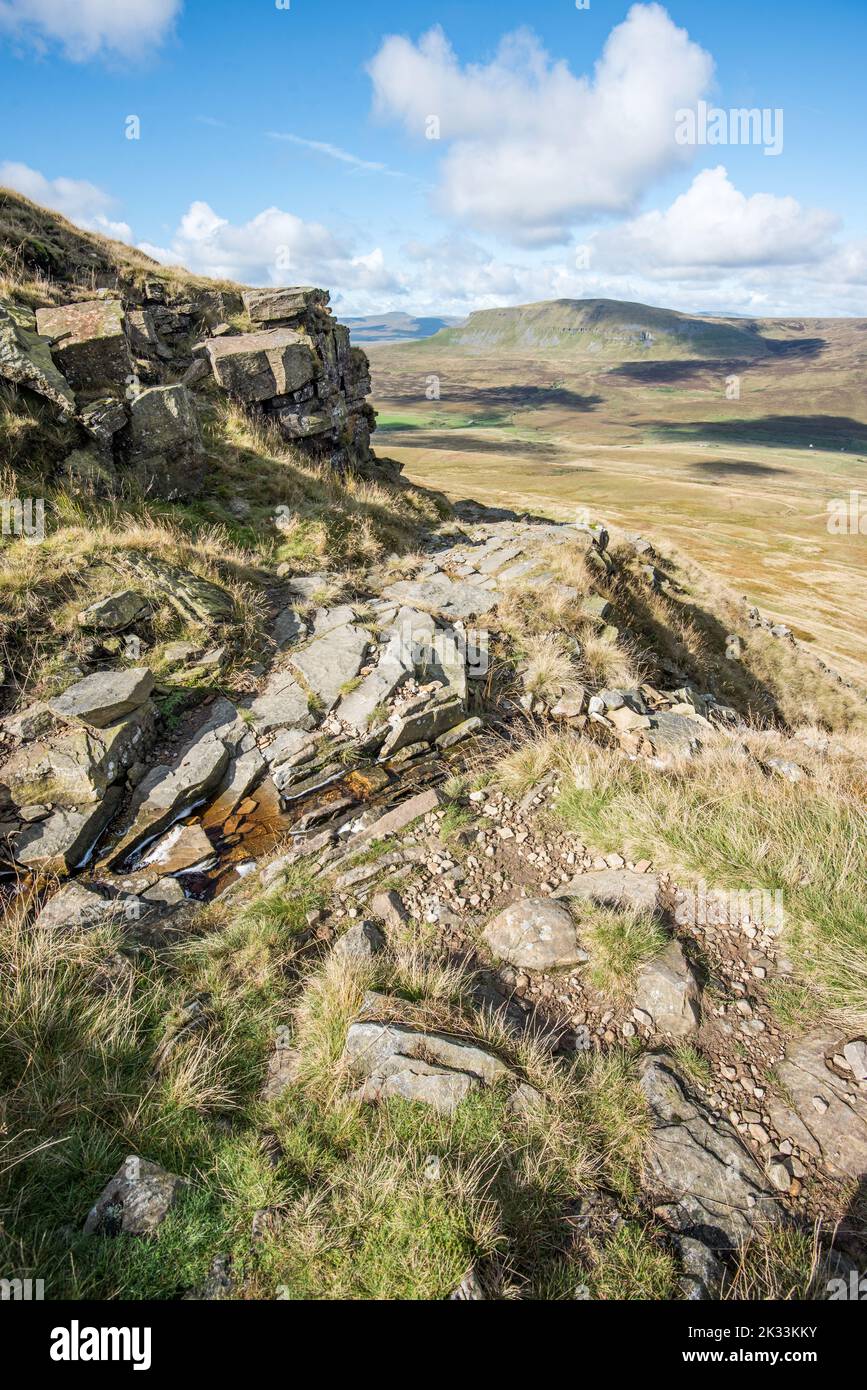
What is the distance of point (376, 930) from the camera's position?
5.15 meters

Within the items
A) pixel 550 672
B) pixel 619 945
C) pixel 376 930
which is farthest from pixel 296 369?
pixel 619 945

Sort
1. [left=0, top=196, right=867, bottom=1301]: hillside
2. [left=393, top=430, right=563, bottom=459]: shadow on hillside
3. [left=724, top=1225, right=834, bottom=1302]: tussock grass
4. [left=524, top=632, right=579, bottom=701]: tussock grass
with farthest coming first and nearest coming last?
1. [left=393, top=430, right=563, bottom=459]: shadow on hillside
2. [left=524, top=632, right=579, bottom=701]: tussock grass
3. [left=0, top=196, right=867, bottom=1301]: hillside
4. [left=724, top=1225, right=834, bottom=1302]: tussock grass

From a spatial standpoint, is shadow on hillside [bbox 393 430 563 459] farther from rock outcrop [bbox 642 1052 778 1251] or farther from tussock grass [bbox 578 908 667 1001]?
rock outcrop [bbox 642 1052 778 1251]

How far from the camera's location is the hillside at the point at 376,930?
3.09m

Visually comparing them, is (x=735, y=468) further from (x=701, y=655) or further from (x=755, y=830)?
(x=755, y=830)

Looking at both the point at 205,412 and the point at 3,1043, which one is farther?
the point at 205,412

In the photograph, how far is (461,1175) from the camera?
10.3 feet

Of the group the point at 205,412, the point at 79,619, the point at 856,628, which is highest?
the point at 205,412

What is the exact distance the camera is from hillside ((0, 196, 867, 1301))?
122 inches

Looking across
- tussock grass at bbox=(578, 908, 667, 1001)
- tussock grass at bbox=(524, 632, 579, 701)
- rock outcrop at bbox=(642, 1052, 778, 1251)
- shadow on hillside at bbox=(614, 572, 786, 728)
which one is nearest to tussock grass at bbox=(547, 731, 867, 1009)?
tussock grass at bbox=(578, 908, 667, 1001)

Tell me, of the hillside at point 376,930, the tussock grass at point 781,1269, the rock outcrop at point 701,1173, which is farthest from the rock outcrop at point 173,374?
the tussock grass at point 781,1269
